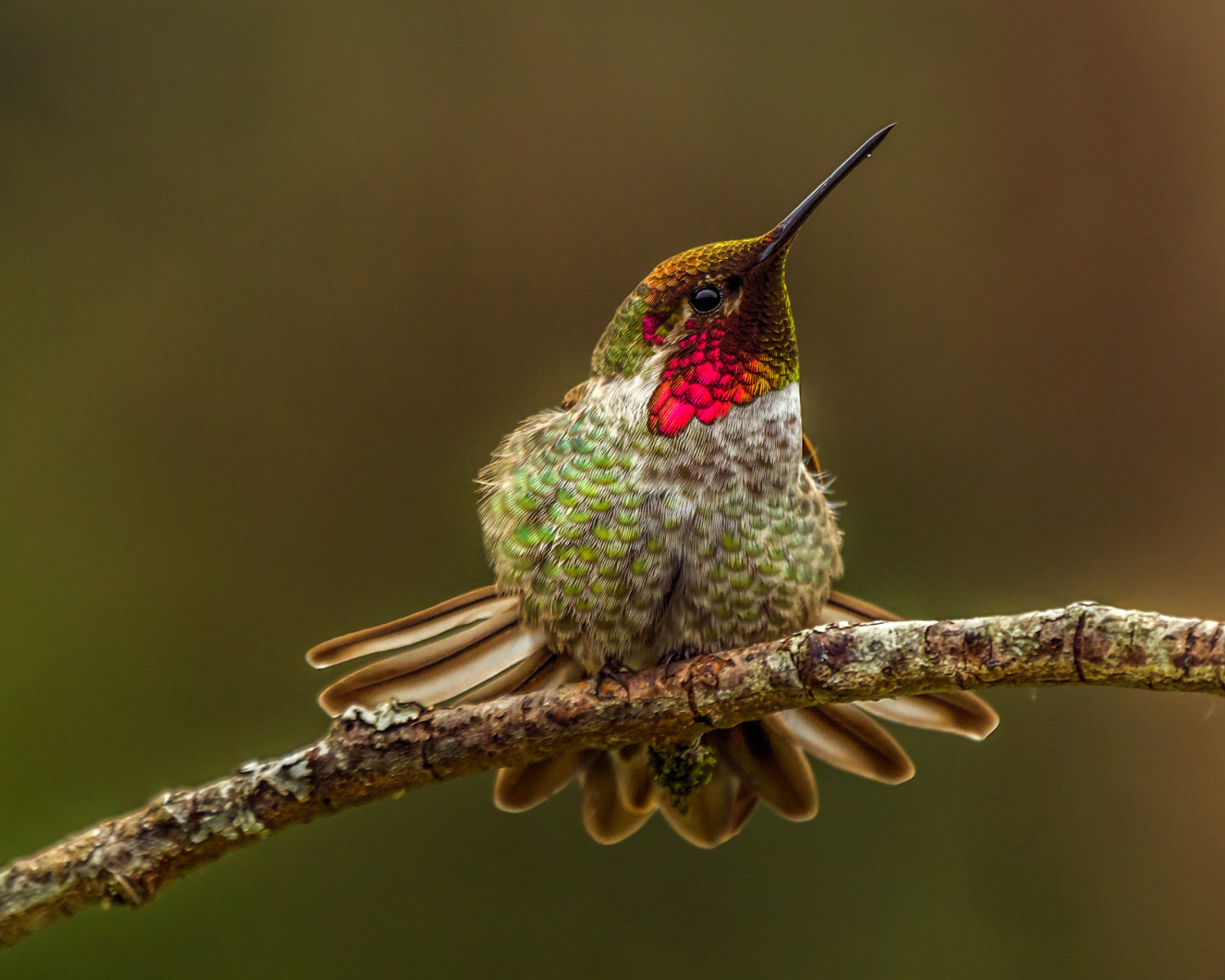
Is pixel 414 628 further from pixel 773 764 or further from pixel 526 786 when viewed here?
pixel 773 764

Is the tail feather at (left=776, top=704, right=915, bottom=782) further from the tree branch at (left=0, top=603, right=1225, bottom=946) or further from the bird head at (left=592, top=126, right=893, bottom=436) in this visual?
the bird head at (left=592, top=126, right=893, bottom=436)

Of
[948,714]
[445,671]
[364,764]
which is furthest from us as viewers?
[445,671]

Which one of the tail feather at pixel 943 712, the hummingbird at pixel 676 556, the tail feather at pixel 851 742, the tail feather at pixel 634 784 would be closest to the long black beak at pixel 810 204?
the hummingbird at pixel 676 556

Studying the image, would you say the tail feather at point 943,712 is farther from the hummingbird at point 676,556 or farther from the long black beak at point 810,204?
the long black beak at point 810,204

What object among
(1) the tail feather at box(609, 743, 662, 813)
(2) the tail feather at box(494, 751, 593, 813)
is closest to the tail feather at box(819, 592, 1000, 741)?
(1) the tail feather at box(609, 743, 662, 813)

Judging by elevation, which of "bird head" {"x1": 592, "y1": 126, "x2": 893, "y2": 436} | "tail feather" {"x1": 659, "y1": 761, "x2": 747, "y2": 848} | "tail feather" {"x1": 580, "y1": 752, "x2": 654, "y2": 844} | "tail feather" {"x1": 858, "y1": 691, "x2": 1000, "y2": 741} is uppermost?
"bird head" {"x1": 592, "y1": 126, "x2": 893, "y2": 436}

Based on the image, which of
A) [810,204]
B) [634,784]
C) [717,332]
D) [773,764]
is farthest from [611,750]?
[810,204]

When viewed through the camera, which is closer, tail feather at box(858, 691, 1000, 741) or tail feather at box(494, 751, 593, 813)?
tail feather at box(858, 691, 1000, 741)
